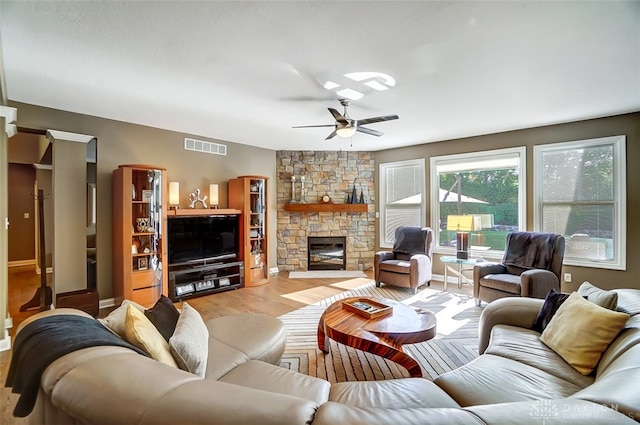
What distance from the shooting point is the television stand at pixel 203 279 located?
4.15 meters

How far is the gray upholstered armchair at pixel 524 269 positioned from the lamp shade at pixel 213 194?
4.12 metres

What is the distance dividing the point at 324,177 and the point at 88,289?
4.25 m

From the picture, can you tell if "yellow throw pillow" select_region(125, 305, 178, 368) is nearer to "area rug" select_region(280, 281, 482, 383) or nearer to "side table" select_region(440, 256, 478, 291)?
"area rug" select_region(280, 281, 482, 383)

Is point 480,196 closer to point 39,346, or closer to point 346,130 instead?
point 346,130

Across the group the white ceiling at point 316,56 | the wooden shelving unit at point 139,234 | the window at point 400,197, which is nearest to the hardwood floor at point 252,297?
the wooden shelving unit at point 139,234

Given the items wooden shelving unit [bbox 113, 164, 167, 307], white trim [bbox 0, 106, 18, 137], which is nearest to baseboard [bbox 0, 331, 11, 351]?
wooden shelving unit [bbox 113, 164, 167, 307]

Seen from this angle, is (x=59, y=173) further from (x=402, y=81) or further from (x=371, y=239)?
(x=371, y=239)

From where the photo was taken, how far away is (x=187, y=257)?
14.2 ft

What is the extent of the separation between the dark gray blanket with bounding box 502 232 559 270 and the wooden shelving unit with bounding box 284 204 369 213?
2693 mm

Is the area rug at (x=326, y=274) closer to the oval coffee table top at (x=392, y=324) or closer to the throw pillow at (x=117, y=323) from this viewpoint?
the oval coffee table top at (x=392, y=324)

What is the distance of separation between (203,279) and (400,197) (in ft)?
13.1

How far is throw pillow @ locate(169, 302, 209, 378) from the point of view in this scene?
137 cm

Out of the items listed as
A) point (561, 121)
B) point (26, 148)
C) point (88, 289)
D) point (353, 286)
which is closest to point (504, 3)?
point (561, 121)

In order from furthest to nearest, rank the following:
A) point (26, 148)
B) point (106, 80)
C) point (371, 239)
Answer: point (371, 239) < point (26, 148) < point (106, 80)
